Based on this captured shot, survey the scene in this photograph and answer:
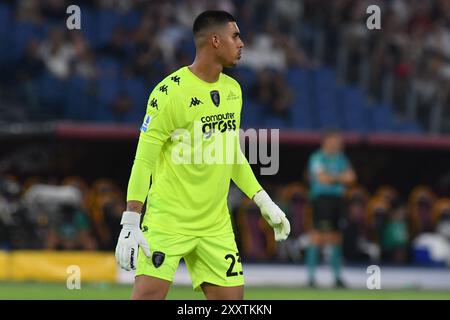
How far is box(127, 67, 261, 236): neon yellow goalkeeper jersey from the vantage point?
283 inches

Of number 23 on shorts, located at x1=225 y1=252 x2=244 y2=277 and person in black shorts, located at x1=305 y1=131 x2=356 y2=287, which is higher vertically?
person in black shorts, located at x1=305 y1=131 x2=356 y2=287

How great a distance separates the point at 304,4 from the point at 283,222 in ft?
50.0

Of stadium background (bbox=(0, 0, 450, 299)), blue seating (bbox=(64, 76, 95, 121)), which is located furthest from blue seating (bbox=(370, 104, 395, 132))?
blue seating (bbox=(64, 76, 95, 121))

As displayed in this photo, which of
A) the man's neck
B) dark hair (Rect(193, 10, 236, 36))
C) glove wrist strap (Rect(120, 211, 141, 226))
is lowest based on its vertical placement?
glove wrist strap (Rect(120, 211, 141, 226))

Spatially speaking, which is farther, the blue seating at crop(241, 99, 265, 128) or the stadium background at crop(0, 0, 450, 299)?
the blue seating at crop(241, 99, 265, 128)

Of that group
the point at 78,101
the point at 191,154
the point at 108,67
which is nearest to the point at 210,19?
the point at 191,154

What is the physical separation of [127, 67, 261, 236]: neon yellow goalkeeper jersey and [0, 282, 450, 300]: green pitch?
505 cm

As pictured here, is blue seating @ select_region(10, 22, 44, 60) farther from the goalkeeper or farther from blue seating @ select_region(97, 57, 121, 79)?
the goalkeeper

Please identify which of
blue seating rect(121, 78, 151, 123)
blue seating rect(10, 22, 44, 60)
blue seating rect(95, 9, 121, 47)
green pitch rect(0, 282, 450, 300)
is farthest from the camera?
blue seating rect(95, 9, 121, 47)

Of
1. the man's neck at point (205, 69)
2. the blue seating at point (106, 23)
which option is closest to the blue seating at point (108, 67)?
the blue seating at point (106, 23)

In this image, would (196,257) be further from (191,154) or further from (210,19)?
(210,19)

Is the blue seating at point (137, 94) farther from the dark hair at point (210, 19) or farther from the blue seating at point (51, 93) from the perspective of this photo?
the dark hair at point (210, 19)

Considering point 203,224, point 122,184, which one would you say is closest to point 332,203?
point 122,184

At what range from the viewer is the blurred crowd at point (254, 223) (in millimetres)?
16781
